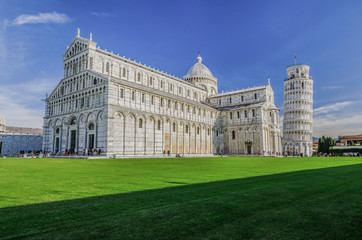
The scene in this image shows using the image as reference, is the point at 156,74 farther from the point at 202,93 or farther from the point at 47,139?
the point at 47,139

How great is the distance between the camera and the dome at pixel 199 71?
70.8 metres

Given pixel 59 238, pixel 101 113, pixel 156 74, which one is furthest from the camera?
pixel 156 74

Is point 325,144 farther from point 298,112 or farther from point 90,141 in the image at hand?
point 90,141

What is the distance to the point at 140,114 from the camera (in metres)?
40.9

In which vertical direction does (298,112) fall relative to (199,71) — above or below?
below

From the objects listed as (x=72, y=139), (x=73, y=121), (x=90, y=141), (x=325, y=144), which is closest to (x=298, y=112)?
(x=325, y=144)

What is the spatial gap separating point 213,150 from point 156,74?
2265 centimetres

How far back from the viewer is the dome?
2788 inches

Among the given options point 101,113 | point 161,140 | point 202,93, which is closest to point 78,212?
point 101,113

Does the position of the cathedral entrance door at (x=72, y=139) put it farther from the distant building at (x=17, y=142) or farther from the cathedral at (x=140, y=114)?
the distant building at (x=17, y=142)

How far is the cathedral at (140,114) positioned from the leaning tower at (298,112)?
→ 1020 inches

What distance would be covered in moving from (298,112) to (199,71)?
38.9 metres

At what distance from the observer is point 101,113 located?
37594 mm

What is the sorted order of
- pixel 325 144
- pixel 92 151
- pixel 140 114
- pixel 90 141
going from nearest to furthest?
pixel 92 151
pixel 90 141
pixel 140 114
pixel 325 144
